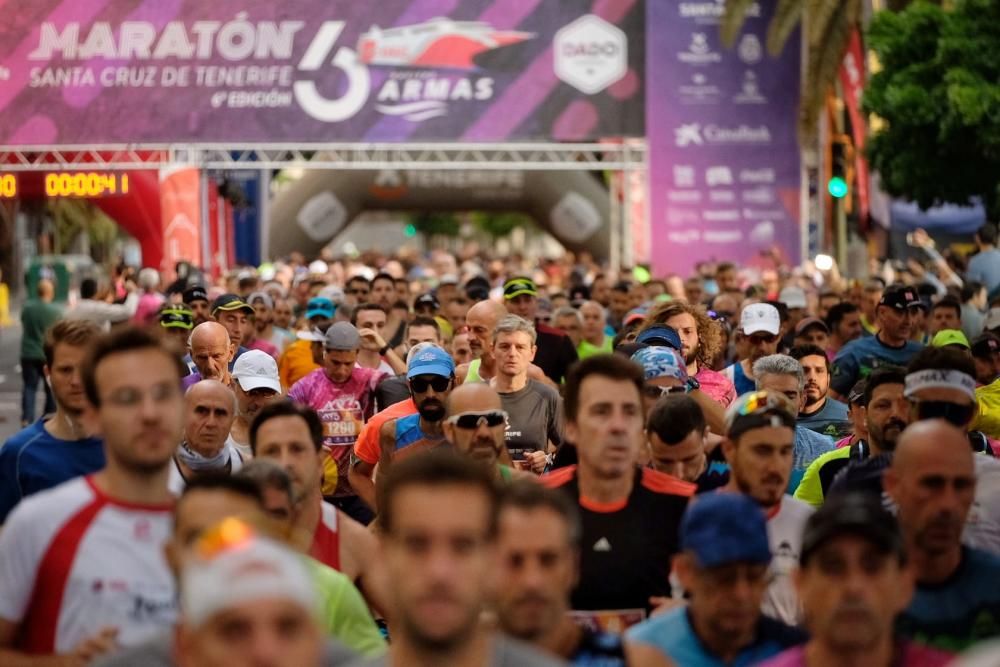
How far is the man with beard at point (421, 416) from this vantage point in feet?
30.3

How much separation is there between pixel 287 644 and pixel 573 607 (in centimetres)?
257

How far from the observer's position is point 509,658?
13.9 feet

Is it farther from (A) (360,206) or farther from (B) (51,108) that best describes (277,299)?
(A) (360,206)

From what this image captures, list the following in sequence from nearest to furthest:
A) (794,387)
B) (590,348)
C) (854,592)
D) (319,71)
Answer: (854,592)
(794,387)
(590,348)
(319,71)

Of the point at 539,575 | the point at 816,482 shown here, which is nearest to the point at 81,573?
the point at 539,575

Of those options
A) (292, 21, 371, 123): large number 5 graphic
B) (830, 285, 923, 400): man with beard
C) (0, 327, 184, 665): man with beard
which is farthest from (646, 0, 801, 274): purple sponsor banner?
(0, 327, 184, 665): man with beard

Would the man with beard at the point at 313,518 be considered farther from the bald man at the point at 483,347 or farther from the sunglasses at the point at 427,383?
the bald man at the point at 483,347

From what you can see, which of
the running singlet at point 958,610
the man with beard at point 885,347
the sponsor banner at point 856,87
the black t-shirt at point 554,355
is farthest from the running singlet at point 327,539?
the sponsor banner at point 856,87

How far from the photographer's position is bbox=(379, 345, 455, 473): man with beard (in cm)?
925

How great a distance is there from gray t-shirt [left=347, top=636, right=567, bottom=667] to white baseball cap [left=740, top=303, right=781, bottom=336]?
7.97 m

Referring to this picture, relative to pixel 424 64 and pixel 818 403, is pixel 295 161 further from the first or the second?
pixel 818 403

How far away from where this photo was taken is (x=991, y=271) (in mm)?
18141

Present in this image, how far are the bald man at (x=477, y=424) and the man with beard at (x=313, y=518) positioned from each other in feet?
3.19

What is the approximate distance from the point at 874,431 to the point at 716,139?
20336 millimetres
